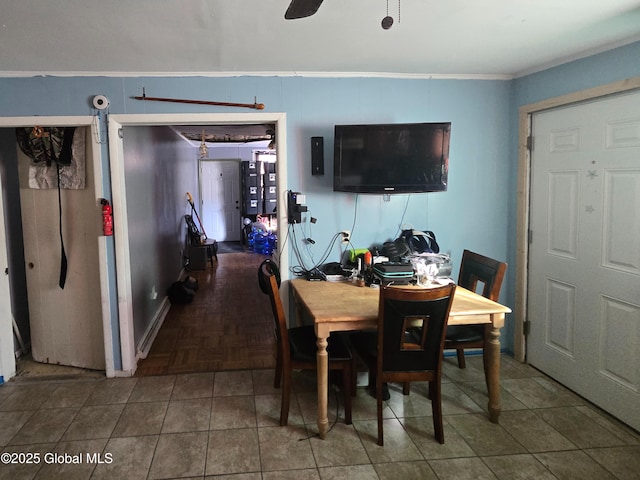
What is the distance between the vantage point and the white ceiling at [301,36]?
6.82ft

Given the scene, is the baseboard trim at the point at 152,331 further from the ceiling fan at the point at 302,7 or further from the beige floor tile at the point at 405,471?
the ceiling fan at the point at 302,7

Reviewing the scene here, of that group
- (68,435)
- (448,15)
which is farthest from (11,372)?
(448,15)

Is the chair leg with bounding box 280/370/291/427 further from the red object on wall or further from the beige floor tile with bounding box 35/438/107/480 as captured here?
the red object on wall

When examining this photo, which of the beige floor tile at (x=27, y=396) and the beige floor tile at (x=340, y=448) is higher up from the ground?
the beige floor tile at (x=27, y=396)

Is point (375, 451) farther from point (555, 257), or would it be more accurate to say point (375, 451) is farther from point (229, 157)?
point (229, 157)

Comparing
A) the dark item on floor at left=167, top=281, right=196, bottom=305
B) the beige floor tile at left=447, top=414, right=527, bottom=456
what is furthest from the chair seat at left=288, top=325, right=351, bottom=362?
the dark item on floor at left=167, top=281, right=196, bottom=305

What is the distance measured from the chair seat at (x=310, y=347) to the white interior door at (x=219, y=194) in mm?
7500

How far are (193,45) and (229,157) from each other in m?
7.31

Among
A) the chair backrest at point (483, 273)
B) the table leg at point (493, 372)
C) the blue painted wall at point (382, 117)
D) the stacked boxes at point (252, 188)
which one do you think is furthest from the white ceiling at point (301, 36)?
the stacked boxes at point (252, 188)

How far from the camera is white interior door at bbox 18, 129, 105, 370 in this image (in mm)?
3375

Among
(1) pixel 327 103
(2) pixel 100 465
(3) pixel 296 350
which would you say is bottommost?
(2) pixel 100 465

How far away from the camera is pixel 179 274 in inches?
265

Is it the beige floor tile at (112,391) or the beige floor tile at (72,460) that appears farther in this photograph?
the beige floor tile at (112,391)

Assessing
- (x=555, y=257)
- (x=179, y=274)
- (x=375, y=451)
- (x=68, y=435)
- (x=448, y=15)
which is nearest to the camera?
(x=448, y=15)
